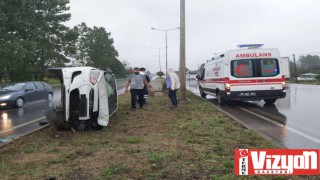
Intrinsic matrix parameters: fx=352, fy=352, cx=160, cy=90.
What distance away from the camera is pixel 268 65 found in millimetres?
13820

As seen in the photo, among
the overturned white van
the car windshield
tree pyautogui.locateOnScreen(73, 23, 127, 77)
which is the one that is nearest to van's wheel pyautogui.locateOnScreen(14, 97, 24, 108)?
the car windshield

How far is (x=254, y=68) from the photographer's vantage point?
1381 centimetres

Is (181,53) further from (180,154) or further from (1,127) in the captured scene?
(180,154)

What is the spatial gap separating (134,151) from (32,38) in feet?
112

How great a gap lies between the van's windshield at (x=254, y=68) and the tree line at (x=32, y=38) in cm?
2131

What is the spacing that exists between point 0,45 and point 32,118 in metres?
19.2

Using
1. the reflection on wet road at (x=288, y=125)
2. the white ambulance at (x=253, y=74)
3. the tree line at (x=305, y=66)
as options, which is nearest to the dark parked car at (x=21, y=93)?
the white ambulance at (x=253, y=74)

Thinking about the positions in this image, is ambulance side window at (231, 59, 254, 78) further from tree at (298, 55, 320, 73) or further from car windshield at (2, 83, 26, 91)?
tree at (298, 55, 320, 73)

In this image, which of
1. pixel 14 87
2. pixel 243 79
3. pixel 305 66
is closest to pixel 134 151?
pixel 243 79

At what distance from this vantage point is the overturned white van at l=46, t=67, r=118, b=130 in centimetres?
Result: 820

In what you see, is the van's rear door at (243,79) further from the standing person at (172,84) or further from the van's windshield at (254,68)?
the standing person at (172,84)

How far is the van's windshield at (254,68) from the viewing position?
13773 millimetres

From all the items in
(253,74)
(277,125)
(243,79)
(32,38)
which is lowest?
(277,125)

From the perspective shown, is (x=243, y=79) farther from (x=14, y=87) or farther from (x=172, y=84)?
(x=14, y=87)
